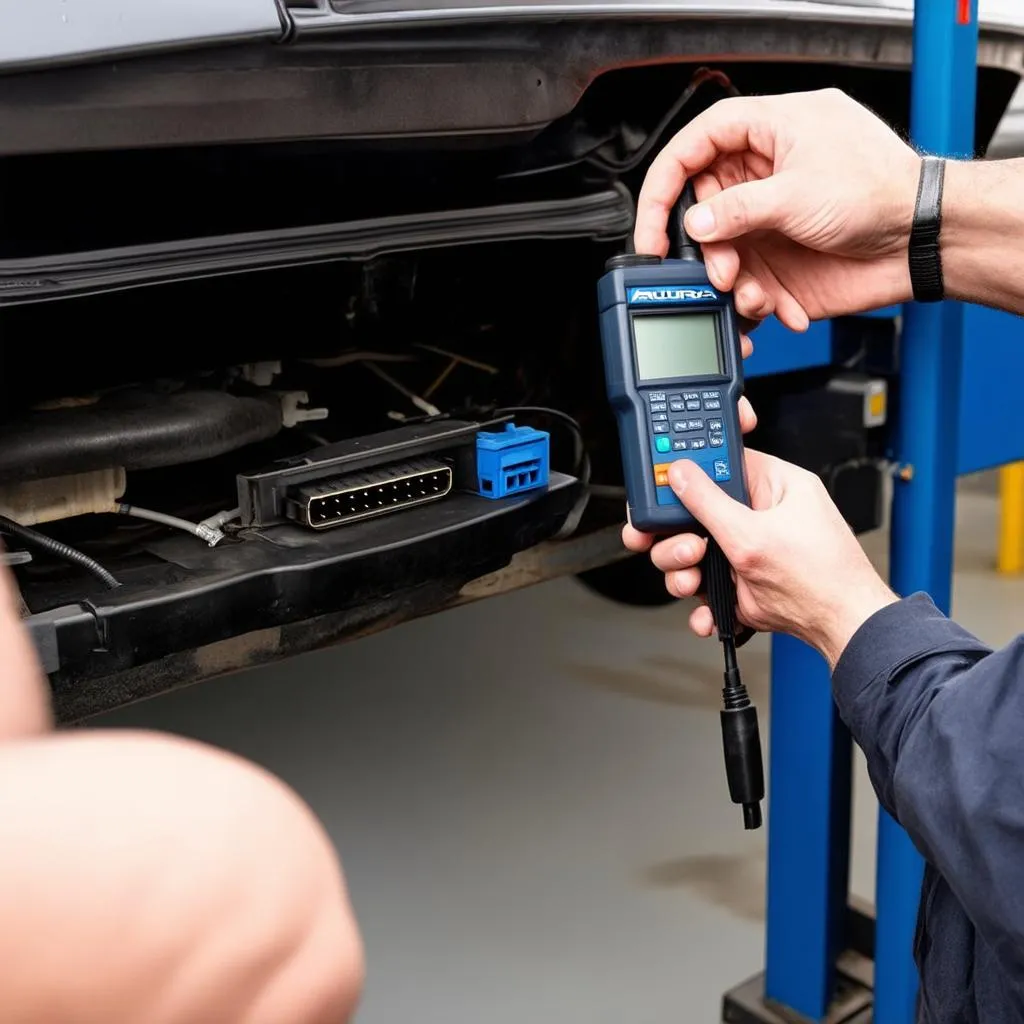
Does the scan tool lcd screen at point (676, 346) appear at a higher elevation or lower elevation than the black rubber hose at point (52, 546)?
higher

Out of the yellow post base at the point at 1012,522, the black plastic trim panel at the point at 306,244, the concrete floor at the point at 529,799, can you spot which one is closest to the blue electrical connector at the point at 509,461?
the black plastic trim panel at the point at 306,244

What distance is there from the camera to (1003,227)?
2.89 feet

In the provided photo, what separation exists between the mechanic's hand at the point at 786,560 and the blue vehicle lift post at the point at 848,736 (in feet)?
0.79

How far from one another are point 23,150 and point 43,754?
23.2 inches

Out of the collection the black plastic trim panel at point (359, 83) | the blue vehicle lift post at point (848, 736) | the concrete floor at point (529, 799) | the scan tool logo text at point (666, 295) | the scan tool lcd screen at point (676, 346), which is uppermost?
the black plastic trim panel at point (359, 83)

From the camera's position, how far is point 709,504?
2.57 feet

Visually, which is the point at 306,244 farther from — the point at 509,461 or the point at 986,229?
the point at 986,229

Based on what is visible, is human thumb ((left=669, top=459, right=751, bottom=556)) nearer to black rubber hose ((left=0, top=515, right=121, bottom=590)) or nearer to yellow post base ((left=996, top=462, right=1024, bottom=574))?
black rubber hose ((left=0, top=515, right=121, bottom=590))

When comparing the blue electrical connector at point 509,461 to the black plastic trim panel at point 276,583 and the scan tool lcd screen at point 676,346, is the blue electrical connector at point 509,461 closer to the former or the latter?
the black plastic trim panel at point 276,583

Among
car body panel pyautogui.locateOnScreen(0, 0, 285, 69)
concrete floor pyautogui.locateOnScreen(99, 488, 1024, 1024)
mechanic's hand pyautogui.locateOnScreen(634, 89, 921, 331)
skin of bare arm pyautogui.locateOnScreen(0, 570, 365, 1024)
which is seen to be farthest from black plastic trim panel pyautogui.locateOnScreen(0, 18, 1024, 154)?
concrete floor pyautogui.locateOnScreen(99, 488, 1024, 1024)

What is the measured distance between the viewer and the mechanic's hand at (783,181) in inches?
32.6

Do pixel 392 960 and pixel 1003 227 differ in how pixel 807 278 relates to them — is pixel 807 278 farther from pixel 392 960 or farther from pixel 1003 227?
pixel 392 960

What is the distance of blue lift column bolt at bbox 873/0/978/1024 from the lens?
0.94m

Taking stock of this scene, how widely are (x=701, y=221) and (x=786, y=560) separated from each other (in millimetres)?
230
